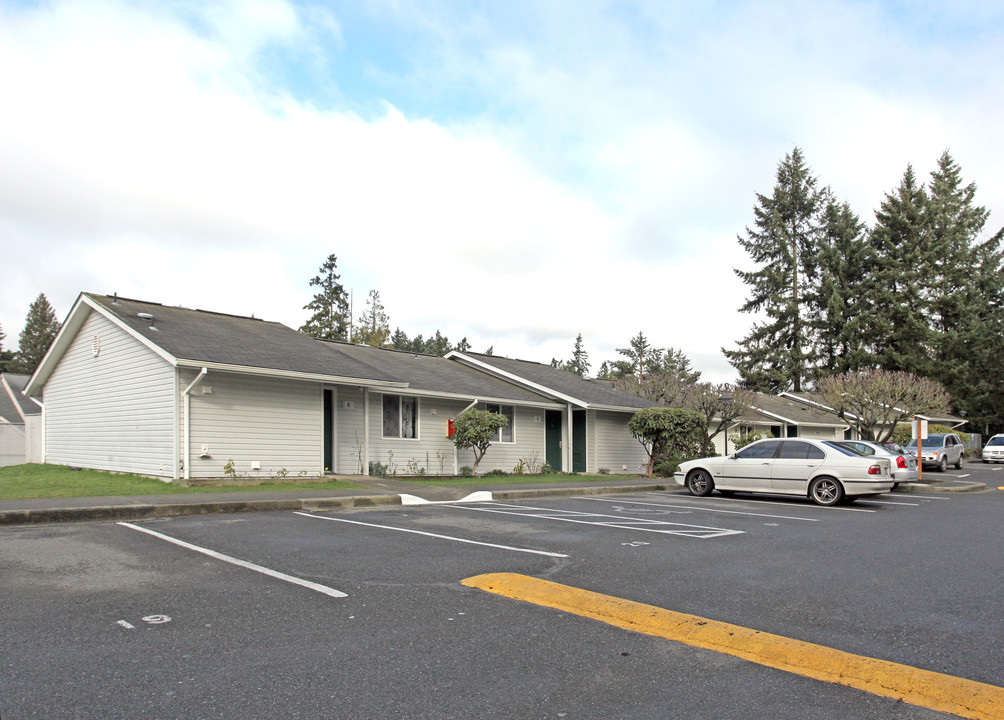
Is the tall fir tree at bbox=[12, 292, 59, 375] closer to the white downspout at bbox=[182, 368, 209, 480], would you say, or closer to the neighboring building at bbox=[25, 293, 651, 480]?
the neighboring building at bbox=[25, 293, 651, 480]

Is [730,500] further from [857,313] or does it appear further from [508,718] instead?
[857,313]

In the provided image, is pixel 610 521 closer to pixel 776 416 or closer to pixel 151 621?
pixel 151 621

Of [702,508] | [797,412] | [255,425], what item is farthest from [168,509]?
[797,412]

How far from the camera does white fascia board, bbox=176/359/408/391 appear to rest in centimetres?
1494

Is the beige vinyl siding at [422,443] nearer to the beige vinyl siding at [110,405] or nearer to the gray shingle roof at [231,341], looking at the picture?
the gray shingle roof at [231,341]

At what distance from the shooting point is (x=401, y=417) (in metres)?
20.8

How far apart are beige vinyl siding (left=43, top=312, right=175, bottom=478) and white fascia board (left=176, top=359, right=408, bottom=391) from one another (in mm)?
916

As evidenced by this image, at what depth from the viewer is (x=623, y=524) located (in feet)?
36.0

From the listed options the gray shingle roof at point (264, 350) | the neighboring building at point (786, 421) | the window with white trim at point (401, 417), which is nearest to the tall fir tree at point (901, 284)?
the neighboring building at point (786, 421)

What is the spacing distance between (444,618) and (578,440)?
20.7 m

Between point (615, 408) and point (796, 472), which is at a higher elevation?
point (615, 408)

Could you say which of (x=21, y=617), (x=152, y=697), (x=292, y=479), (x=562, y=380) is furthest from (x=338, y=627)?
(x=562, y=380)

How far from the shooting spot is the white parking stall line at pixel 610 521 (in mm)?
10250

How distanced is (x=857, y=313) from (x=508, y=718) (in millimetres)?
56283
